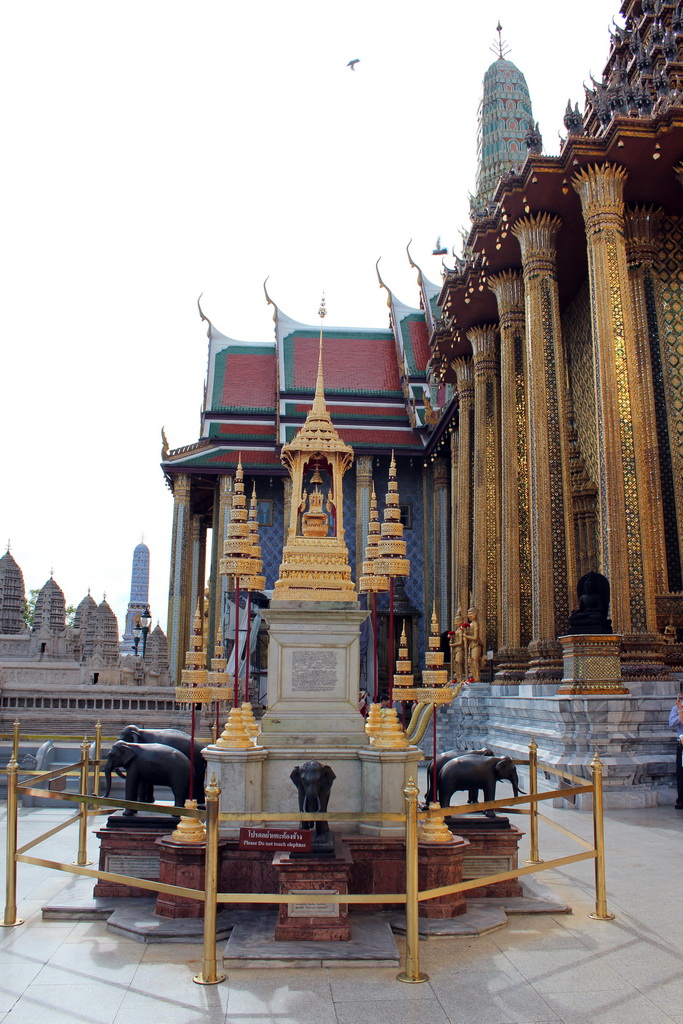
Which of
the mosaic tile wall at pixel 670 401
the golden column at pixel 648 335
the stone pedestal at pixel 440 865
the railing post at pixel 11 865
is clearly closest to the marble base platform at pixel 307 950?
the stone pedestal at pixel 440 865

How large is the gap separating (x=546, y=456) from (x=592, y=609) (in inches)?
147

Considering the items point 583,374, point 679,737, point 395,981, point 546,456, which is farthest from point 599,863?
point 583,374

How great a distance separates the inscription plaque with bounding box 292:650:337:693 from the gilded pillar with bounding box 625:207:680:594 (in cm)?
734

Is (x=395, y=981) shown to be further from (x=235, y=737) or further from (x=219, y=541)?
(x=219, y=541)

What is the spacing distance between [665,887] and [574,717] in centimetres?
460

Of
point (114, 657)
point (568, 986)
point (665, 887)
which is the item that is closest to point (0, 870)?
point (568, 986)

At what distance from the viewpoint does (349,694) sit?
590 centimetres

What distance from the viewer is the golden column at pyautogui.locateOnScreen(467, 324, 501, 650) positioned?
57.5 feet

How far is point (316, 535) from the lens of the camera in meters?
6.77

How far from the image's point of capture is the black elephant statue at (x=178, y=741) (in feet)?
20.3

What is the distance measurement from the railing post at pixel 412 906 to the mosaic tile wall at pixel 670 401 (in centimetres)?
997

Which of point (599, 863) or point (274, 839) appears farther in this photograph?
point (599, 863)

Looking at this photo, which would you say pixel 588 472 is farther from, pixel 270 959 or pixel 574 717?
pixel 270 959

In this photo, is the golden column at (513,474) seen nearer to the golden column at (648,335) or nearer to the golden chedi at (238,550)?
the golden column at (648,335)
